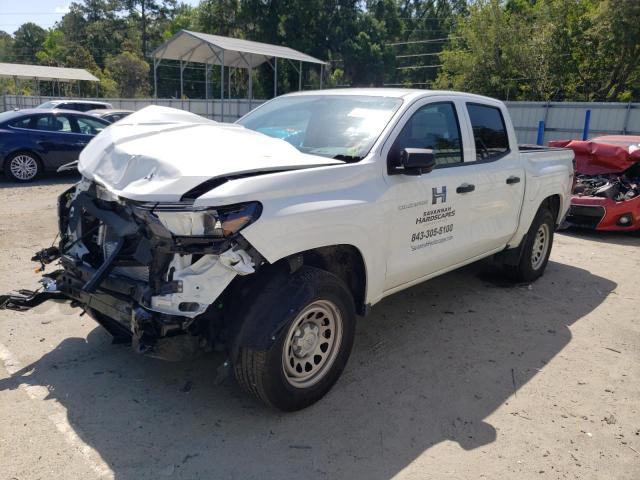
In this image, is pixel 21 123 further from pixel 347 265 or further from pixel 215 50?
pixel 215 50

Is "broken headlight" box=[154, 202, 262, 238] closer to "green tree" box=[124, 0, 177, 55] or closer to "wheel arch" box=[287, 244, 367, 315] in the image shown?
"wheel arch" box=[287, 244, 367, 315]

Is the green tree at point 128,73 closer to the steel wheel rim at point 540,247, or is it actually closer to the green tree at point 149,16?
the green tree at point 149,16

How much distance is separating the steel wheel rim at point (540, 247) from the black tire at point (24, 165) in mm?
10375

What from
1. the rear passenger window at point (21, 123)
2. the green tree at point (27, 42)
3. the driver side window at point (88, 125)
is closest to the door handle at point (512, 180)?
the driver side window at point (88, 125)

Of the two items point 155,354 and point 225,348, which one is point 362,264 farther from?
point 155,354

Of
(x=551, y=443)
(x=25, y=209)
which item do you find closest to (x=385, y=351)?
(x=551, y=443)

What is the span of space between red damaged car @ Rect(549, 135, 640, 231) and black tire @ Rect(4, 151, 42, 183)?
10.7 metres

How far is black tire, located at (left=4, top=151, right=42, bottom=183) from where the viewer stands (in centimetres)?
1140

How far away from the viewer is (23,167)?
11.6 m

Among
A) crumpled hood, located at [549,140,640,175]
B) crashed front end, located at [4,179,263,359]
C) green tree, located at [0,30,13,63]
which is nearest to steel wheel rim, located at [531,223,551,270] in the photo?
crumpled hood, located at [549,140,640,175]

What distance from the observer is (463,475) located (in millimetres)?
2924

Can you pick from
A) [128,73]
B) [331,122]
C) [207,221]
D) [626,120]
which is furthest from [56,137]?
[128,73]

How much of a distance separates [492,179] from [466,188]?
0.52 meters

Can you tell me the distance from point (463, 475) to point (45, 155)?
454 inches
